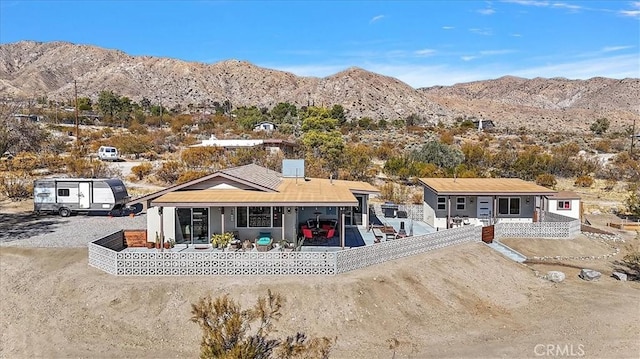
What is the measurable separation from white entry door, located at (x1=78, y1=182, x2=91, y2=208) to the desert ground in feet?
28.4

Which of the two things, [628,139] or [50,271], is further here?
[628,139]

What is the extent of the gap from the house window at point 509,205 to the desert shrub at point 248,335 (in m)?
15.3

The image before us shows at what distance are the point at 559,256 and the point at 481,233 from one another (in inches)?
146

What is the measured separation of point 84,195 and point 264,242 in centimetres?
1428

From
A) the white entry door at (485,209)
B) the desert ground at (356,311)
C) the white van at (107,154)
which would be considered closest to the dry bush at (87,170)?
the white van at (107,154)

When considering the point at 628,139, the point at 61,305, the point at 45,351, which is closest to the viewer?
the point at 45,351

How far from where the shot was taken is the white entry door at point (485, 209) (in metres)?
24.4

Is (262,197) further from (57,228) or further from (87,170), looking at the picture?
(87,170)

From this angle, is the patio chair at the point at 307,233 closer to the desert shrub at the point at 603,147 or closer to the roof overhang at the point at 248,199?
the roof overhang at the point at 248,199

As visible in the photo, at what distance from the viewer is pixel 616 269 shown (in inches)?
789

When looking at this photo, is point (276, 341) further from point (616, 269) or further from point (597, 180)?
point (597, 180)

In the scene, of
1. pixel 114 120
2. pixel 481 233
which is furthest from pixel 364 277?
pixel 114 120

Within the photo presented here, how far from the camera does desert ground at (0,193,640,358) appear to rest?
12.6 metres

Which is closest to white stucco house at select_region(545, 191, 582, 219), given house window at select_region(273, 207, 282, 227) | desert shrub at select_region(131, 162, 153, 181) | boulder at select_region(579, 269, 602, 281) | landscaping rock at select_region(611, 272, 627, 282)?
landscaping rock at select_region(611, 272, 627, 282)
